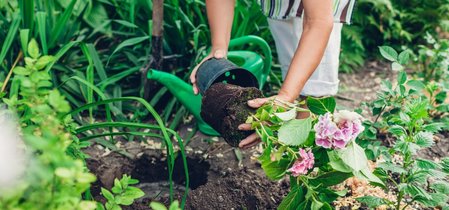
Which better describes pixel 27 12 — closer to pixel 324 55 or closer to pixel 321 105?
pixel 324 55

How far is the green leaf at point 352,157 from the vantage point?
142cm

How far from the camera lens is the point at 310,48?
1792mm

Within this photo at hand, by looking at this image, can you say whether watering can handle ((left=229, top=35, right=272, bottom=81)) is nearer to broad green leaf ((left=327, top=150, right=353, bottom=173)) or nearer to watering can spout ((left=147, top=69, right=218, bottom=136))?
watering can spout ((left=147, top=69, right=218, bottom=136))

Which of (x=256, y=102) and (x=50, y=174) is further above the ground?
(x=50, y=174)

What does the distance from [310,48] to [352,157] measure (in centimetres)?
47

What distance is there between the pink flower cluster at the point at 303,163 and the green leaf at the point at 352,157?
74mm

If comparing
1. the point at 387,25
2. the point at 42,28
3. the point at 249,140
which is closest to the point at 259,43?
the point at 249,140

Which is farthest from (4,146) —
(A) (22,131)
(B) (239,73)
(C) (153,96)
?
(C) (153,96)

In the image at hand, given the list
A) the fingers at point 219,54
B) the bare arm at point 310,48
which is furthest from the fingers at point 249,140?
the fingers at point 219,54

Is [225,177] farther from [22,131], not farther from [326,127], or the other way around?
[22,131]

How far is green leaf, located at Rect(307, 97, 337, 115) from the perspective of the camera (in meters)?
1.50

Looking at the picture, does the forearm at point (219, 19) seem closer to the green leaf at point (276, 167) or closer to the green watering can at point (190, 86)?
the green watering can at point (190, 86)

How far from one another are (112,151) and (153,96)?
406 mm

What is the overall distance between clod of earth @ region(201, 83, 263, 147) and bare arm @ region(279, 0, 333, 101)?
0.33ft
